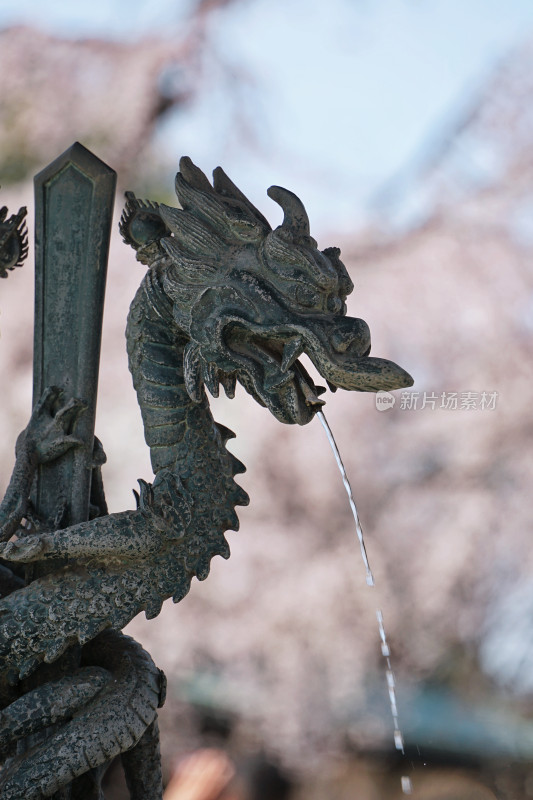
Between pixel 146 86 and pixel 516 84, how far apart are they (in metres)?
1.20

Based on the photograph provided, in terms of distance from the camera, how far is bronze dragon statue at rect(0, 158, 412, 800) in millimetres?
1275

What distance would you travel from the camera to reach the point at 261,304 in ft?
4.18

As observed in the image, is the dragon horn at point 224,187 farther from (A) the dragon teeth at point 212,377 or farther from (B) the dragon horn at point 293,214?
(A) the dragon teeth at point 212,377

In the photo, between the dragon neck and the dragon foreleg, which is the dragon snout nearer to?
the dragon neck

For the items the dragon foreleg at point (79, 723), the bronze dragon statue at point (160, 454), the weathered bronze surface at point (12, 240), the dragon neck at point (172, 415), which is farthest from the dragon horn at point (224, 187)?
the dragon foreleg at point (79, 723)

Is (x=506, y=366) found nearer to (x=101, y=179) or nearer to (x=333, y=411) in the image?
(x=333, y=411)

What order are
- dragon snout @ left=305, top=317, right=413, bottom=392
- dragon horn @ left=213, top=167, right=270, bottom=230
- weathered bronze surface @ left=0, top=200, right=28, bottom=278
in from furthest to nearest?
1. weathered bronze surface @ left=0, top=200, right=28, bottom=278
2. dragon horn @ left=213, top=167, right=270, bottom=230
3. dragon snout @ left=305, top=317, right=413, bottom=392

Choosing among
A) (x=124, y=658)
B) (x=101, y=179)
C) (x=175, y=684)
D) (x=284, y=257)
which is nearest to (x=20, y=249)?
(x=101, y=179)

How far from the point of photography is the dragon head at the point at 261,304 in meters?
1.25

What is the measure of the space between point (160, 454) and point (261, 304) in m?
0.31

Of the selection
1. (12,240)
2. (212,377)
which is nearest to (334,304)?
(212,377)

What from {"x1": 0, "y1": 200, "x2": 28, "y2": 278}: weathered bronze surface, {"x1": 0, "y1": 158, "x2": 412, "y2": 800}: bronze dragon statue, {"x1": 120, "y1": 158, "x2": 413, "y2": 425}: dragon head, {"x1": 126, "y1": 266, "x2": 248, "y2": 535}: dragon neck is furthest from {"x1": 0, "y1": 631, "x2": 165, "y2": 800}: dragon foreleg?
{"x1": 0, "y1": 200, "x2": 28, "y2": 278}: weathered bronze surface

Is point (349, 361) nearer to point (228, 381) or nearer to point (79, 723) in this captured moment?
point (228, 381)

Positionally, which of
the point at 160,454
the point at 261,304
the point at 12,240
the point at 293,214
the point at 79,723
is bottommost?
the point at 79,723
